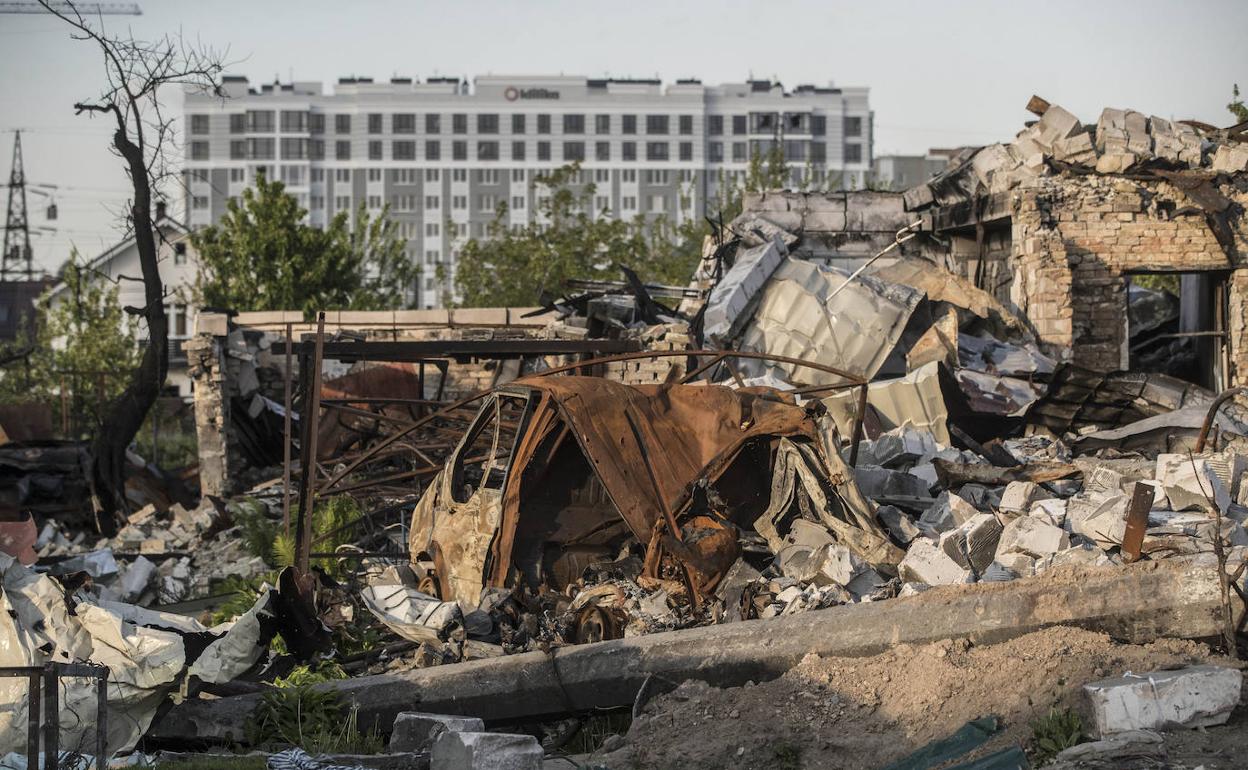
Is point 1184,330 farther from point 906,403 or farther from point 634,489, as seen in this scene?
point 634,489

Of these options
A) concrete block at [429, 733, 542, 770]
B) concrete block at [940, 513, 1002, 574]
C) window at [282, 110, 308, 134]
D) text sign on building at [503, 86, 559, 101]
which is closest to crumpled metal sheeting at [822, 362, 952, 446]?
concrete block at [940, 513, 1002, 574]

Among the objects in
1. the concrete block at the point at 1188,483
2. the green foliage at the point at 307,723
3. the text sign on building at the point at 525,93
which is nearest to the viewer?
the green foliage at the point at 307,723

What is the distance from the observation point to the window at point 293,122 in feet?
316

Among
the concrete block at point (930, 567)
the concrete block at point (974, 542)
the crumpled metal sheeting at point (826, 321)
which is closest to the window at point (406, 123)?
the crumpled metal sheeting at point (826, 321)

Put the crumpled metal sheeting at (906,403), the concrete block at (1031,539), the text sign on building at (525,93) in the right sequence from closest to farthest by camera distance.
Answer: the concrete block at (1031,539) < the crumpled metal sheeting at (906,403) < the text sign on building at (525,93)

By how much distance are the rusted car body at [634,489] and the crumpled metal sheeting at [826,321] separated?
Answer: 6.48m

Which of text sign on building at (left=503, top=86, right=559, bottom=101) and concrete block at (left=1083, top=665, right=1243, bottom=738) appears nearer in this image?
concrete block at (left=1083, top=665, right=1243, bottom=738)

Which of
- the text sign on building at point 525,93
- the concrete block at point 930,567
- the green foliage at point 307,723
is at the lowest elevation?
the green foliage at point 307,723

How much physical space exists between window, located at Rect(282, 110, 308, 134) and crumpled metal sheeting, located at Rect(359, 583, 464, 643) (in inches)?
3612

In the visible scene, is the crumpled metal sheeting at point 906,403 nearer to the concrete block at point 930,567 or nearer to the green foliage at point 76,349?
the concrete block at point 930,567

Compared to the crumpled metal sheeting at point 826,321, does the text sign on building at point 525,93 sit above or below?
above

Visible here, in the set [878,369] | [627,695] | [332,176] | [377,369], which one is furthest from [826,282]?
[332,176]

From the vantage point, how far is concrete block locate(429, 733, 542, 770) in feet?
19.3

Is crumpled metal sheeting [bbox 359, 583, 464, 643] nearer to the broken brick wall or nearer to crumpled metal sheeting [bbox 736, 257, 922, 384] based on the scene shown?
crumpled metal sheeting [bbox 736, 257, 922, 384]
